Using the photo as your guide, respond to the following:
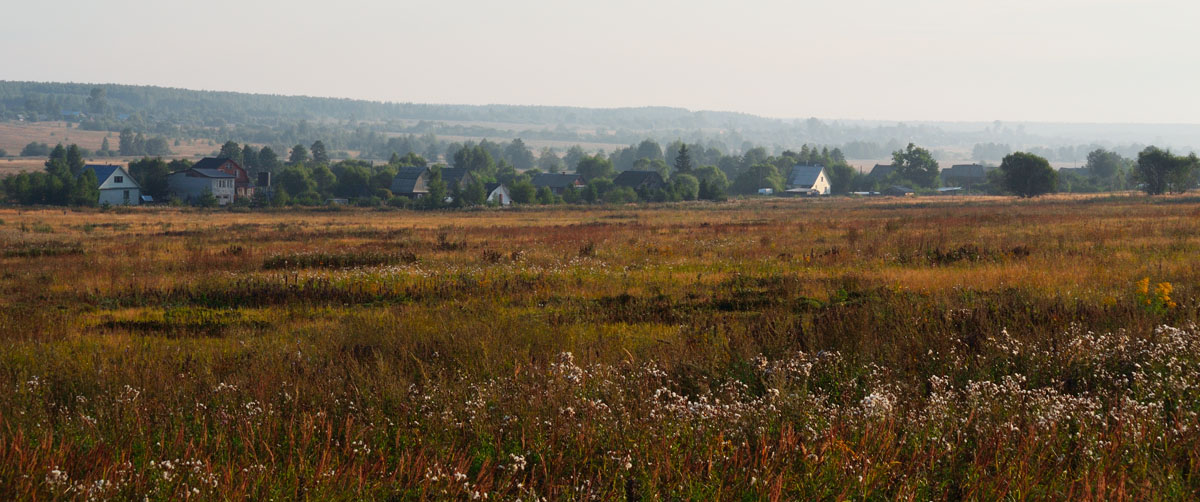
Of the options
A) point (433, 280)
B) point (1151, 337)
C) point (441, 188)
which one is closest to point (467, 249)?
point (433, 280)

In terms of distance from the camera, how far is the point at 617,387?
683 centimetres

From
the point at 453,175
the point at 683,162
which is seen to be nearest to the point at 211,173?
the point at 453,175

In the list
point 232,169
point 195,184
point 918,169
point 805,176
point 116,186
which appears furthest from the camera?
point 805,176

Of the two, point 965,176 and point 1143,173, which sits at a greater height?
point 1143,173

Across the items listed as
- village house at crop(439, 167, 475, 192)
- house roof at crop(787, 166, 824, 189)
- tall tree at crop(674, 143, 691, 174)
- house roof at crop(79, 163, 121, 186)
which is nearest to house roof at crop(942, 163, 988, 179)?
house roof at crop(787, 166, 824, 189)

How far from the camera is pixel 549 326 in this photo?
11.8 metres

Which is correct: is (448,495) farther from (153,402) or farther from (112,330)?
(112,330)

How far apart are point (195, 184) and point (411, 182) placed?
2519cm

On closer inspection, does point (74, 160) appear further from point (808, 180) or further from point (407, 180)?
point (808, 180)

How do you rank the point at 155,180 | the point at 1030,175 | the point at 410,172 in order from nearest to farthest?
the point at 1030,175, the point at 155,180, the point at 410,172

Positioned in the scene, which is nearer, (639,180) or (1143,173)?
(1143,173)

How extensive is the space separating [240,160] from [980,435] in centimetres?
15197

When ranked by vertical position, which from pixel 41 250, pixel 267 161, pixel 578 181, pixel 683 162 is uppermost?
pixel 683 162

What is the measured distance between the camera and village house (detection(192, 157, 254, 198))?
104 m
